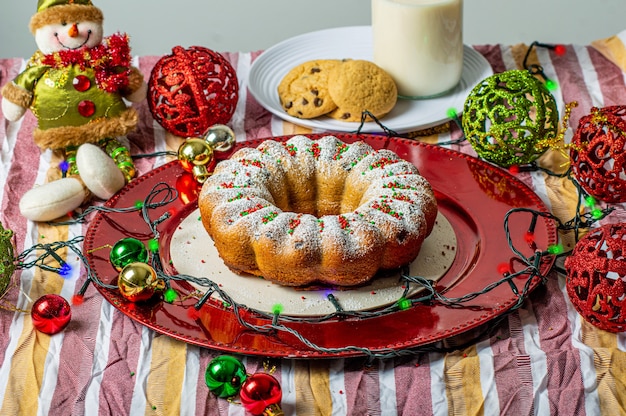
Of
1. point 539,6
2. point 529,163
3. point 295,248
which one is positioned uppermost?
point 295,248

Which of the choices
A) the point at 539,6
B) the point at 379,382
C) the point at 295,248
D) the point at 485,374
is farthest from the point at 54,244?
the point at 539,6

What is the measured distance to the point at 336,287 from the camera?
56.1 inches

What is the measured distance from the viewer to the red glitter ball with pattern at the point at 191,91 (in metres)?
1.82

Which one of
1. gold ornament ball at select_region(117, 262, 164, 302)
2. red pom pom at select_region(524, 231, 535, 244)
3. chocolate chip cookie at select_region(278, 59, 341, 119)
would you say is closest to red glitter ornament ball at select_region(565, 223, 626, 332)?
red pom pom at select_region(524, 231, 535, 244)

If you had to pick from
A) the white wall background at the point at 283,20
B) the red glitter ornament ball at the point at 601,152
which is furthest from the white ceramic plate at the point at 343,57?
the white wall background at the point at 283,20

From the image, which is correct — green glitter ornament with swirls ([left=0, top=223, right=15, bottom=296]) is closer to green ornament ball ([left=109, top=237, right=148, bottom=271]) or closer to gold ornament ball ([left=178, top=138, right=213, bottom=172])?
green ornament ball ([left=109, top=237, right=148, bottom=271])

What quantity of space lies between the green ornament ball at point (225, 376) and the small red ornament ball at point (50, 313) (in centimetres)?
28

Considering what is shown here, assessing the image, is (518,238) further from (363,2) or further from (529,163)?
(363,2)

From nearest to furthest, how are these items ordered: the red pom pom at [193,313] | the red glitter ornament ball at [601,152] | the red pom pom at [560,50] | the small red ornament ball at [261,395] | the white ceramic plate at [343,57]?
the small red ornament ball at [261,395] < the red pom pom at [193,313] < the red glitter ornament ball at [601,152] < the white ceramic plate at [343,57] < the red pom pom at [560,50]

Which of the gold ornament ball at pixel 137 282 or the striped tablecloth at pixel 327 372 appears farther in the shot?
the gold ornament ball at pixel 137 282

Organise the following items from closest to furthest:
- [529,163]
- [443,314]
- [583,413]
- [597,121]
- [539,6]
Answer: [583,413], [443,314], [597,121], [529,163], [539,6]

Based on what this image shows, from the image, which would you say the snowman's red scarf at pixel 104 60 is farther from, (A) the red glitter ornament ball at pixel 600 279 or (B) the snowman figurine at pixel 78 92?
(A) the red glitter ornament ball at pixel 600 279

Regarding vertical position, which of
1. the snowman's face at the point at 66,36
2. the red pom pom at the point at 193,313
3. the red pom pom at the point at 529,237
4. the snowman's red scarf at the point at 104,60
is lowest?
the red pom pom at the point at 529,237

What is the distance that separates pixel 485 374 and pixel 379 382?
155 millimetres
